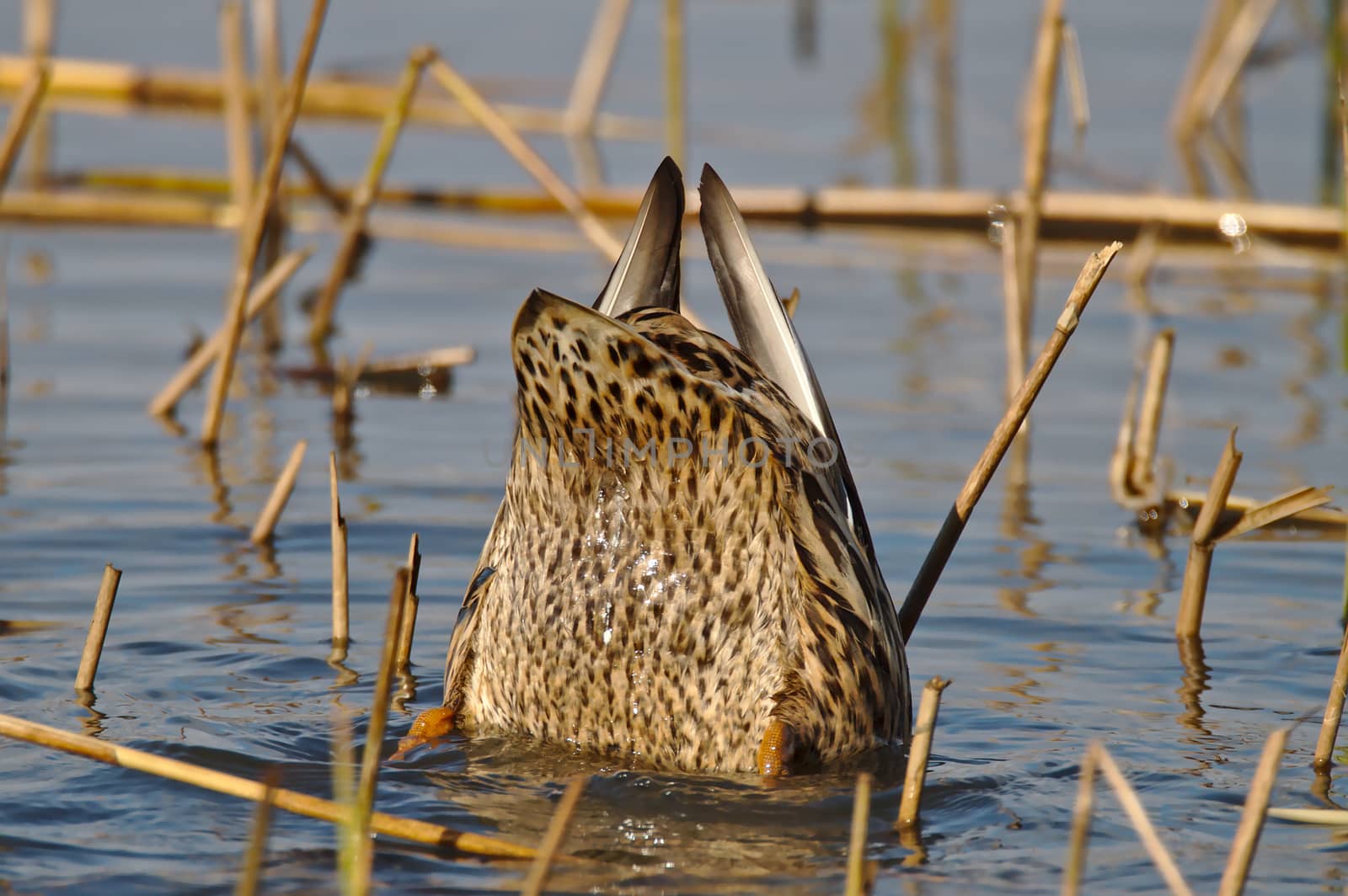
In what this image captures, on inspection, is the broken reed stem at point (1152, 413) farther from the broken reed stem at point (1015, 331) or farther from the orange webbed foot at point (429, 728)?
the orange webbed foot at point (429, 728)

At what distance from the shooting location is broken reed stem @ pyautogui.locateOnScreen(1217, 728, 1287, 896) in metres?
2.77

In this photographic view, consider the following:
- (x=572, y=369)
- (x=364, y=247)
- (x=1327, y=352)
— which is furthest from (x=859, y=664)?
(x=364, y=247)

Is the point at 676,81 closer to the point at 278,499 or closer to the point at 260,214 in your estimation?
the point at 260,214

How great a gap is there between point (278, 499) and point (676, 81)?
10.5 feet

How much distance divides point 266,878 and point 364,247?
616 centimetres

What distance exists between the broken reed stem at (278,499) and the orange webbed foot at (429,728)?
3.75ft

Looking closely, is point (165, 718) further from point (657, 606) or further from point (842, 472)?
point (842, 472)

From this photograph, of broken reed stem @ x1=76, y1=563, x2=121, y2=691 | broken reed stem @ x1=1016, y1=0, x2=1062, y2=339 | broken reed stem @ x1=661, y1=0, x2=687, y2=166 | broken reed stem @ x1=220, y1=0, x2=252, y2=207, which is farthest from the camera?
broken reed stem @ x1=220, y1=0, x2=252, y2=207

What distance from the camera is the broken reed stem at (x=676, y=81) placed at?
7.77 metres

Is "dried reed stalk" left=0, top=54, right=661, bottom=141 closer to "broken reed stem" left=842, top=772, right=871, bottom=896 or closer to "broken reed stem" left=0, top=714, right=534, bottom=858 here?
"broken reed stem" left=0, top=714, right=534, bottom=858

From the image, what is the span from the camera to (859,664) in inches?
154

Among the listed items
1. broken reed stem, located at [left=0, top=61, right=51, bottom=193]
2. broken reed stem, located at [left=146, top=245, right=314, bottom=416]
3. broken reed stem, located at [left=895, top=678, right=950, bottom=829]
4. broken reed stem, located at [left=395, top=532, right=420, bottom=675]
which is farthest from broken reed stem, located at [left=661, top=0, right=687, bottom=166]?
broken reed stem, located at [left=895, top=678, right=950, bottom=829]

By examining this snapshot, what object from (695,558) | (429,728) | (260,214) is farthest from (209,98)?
(695,558)

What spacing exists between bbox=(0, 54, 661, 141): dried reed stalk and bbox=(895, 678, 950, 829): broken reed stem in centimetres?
820
